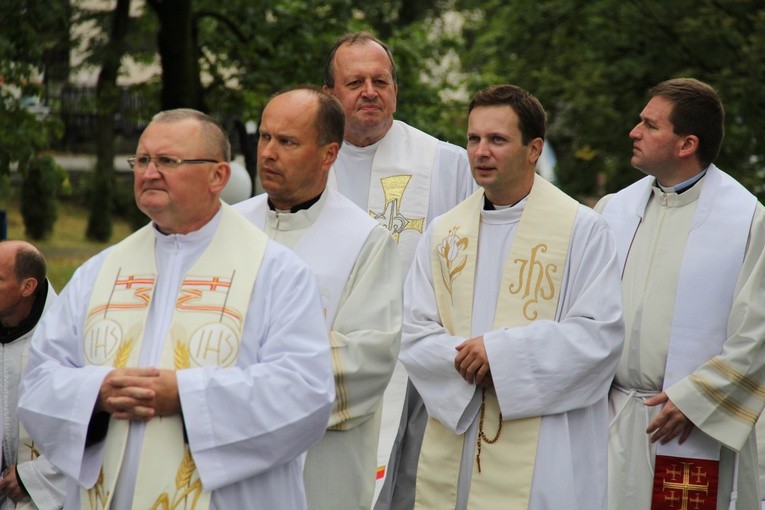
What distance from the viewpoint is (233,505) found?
409 centimetres

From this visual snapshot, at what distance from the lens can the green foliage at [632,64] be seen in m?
17.8

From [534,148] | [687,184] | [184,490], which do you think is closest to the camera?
[184,490]

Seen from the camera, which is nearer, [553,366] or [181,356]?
[181,356]

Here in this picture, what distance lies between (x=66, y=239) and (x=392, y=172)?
23.1 metres

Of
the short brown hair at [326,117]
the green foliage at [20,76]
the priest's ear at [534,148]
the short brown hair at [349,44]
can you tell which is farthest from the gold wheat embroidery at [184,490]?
the green foliage at [20,76]

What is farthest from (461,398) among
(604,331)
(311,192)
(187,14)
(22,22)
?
(187,14)

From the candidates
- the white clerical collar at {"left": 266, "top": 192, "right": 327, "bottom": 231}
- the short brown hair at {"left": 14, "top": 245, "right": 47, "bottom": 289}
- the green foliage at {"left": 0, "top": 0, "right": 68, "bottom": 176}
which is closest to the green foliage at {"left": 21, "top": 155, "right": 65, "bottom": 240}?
the green foliage at {"left": 0, "top": 0, "right": 68, "bottom": 176}

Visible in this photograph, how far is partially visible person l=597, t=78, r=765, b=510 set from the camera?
18.8 ft

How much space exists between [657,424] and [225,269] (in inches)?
96.2

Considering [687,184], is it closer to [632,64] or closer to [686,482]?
[686,482]

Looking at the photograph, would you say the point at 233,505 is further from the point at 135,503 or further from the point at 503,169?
the point at 503,169

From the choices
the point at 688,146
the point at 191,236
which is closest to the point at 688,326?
the point at 688,146

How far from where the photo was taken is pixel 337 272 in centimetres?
493

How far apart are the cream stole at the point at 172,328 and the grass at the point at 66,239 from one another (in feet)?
42.8
